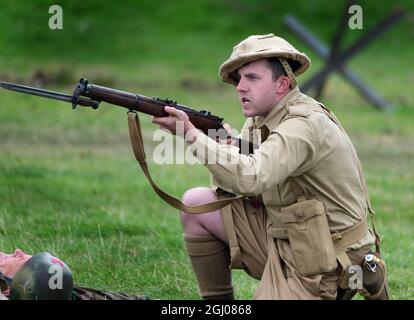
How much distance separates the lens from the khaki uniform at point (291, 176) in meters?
4.65

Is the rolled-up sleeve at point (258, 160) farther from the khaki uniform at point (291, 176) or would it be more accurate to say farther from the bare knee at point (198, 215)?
the bare knee at point (198, 215)

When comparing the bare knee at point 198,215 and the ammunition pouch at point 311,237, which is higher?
the bare knee at point 198,215

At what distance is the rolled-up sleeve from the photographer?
462 cm

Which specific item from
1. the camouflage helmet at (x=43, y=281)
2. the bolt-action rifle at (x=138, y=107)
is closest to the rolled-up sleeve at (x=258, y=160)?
the bolt-action rifle at (x=138, y=107)

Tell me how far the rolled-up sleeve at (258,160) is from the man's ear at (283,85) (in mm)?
337

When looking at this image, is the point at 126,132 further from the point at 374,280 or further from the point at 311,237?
the point at 311,237

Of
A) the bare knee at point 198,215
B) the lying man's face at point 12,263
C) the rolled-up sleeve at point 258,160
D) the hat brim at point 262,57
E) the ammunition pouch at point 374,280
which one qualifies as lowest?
the ammunition pouch at point 374,280

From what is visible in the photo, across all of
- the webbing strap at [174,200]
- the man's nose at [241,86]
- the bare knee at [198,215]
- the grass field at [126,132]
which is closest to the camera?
the man's nose at [241,86]

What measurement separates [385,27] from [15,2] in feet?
30.3

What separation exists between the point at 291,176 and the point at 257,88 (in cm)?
49

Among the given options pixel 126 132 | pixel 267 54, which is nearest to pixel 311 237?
pixel 267 54

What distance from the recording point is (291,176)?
4.95 metres

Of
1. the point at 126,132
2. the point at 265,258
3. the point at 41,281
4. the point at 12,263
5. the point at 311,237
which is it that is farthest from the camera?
the point at 126,132

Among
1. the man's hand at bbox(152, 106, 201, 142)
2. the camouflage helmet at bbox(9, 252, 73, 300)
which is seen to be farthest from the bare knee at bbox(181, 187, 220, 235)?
the camouflage helmet at bbox(9, 252, 73, 300)
